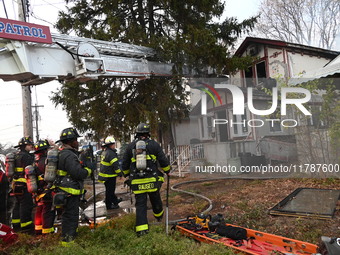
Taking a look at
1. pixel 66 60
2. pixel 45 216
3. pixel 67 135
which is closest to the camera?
pixel 67 135

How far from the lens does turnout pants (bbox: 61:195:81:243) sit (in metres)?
4.54

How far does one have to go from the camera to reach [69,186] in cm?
466

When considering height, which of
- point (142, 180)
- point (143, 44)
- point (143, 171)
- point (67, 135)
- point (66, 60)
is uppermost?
A: point (143, 44)

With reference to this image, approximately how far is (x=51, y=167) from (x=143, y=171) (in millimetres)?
1487

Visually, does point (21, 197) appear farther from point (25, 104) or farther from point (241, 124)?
point (241, 124)

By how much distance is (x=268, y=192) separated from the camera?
24.1 feet

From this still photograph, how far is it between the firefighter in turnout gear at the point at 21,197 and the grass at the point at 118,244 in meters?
1.37

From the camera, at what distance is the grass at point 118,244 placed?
12.2ft

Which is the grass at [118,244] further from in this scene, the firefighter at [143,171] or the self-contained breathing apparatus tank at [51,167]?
the self-contained breathing apparatus tank at [51,167]

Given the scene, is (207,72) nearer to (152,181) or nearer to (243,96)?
(243,96)

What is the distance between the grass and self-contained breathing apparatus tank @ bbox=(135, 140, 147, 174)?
1028mm

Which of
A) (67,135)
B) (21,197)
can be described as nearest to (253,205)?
(67,135)

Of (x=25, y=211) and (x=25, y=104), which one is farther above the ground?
(x=25, y=104)

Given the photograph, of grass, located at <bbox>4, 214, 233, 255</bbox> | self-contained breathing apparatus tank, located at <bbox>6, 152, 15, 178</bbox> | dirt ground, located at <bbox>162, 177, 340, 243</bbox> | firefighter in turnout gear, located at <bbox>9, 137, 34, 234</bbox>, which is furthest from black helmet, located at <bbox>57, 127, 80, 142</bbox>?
dirt ground, located at <bbox>162, 177, 340, 243</bbox>
